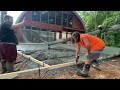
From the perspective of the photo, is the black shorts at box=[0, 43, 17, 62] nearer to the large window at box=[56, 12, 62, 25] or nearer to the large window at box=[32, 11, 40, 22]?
the large window at box=[32, 11, 40, 22]

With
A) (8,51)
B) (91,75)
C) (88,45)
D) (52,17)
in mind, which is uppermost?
(52,17)

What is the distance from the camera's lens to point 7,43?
3.18 metres

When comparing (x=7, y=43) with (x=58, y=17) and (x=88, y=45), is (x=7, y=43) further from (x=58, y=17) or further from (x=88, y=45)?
(x=58, y=17)

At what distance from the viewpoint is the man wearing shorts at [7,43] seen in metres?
3.07

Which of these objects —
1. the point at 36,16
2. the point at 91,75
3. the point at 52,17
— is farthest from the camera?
the point at 52,17

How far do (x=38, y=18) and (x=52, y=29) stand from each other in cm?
133

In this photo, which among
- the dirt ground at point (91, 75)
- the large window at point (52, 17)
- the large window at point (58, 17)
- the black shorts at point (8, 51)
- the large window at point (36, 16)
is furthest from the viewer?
the large window at point (58, 17)

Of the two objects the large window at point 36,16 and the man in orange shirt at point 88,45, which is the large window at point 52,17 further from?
the man in orange shirt at point 88,45

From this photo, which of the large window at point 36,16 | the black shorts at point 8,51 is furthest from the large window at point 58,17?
the black shorts at point 8,51

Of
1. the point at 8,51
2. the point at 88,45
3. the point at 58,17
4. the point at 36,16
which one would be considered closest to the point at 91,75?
the point at 88,45

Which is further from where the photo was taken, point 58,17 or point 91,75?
point 58,17

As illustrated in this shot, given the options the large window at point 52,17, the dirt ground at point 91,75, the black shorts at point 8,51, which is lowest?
the dirt ground at point 91,75

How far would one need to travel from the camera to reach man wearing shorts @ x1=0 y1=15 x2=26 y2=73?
10.1 ft
